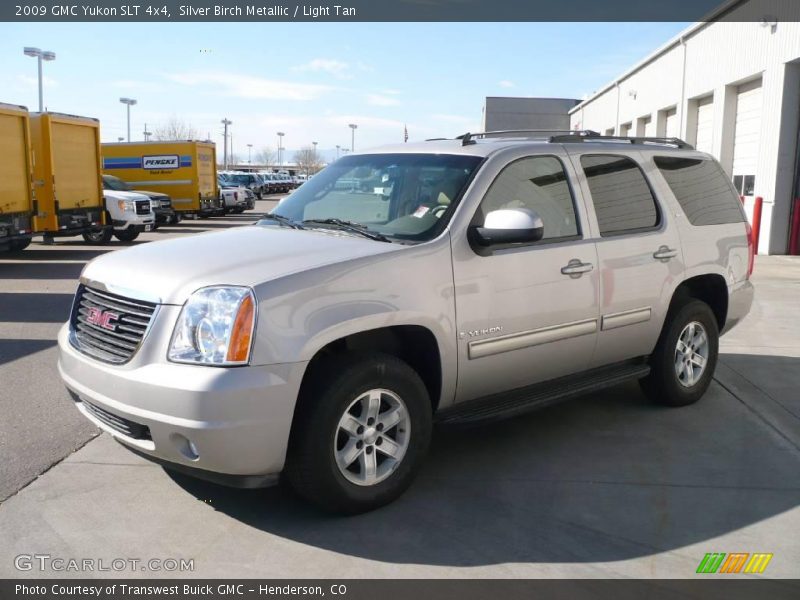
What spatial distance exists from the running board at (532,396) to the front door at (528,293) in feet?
0.17

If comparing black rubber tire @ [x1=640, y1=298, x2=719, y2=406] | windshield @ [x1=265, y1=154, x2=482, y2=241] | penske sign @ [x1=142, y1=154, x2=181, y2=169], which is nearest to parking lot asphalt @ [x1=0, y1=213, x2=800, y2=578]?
black rubber tire @ [x1=640, y1=298, x2=719, y2=406]

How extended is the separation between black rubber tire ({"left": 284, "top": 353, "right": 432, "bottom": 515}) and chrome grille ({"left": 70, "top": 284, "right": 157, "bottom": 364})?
0.84 m

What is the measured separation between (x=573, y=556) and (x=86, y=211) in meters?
16.2

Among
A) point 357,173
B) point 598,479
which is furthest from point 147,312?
point 598,479

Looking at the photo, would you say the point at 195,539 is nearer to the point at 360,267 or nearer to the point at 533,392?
the point at 360,267

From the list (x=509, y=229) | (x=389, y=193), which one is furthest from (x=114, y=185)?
(x=509, y=229)

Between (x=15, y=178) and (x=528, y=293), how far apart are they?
1327 centimetres

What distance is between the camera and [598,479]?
443 cm

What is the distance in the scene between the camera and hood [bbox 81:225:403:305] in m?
3.68

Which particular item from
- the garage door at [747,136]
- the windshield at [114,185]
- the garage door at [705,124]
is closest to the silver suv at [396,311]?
the garage door at [747,136]

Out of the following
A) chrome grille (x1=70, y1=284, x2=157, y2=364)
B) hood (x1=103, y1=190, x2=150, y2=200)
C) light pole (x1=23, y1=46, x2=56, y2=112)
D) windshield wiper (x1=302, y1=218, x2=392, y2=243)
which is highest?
light pole (x1=23, y1=46, x2=56, y2=112)

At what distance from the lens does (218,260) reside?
3908mm

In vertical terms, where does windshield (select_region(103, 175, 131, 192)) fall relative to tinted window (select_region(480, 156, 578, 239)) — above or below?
below

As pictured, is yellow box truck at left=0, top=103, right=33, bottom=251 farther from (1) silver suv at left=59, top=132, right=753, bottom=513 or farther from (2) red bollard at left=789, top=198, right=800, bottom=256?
(2) red bollard at left=789, top=198, right=800, bottom=256
